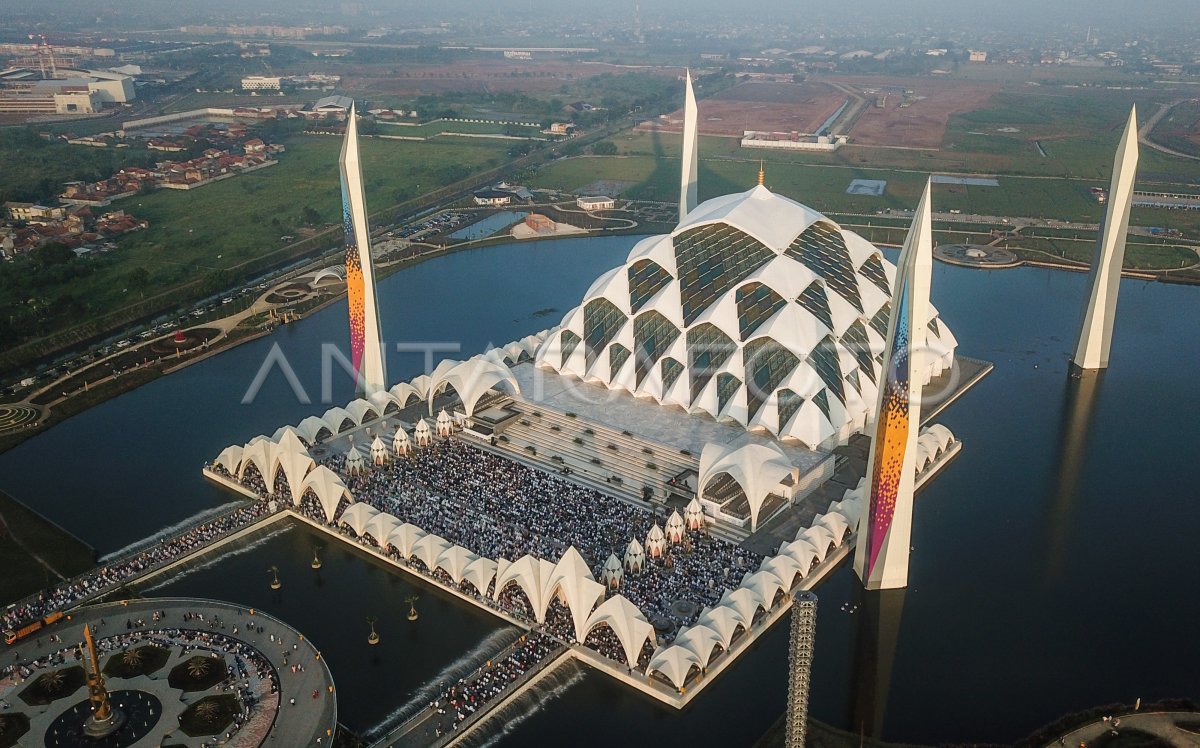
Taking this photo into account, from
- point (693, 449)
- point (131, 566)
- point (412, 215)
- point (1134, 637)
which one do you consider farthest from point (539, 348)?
point (412, 215)

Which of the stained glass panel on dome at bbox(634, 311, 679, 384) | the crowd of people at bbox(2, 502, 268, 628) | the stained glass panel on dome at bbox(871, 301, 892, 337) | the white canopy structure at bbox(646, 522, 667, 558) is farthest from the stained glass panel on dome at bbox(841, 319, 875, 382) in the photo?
the crowd of people at bbox(2, 502, 268, 628)

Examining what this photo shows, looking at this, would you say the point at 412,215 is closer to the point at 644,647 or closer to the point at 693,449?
the point at 693,449

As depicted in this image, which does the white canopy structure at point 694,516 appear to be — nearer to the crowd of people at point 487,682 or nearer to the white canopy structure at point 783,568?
the white canopy structure at point 783,568

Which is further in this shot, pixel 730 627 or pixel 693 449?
pixel 693 449

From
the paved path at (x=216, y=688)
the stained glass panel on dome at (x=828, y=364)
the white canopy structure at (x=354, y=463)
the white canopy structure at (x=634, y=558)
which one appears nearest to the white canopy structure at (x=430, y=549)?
the paved path at (x=216, y=688)

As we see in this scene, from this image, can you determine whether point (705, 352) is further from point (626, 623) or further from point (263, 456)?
point (263, 456)

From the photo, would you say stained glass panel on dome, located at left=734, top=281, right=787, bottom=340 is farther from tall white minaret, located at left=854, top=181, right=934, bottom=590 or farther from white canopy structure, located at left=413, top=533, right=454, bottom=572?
white canopy structure, located at left=413, top=533, right=454, bottom=572

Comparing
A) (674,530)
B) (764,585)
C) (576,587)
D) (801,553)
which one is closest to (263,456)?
(576,587)

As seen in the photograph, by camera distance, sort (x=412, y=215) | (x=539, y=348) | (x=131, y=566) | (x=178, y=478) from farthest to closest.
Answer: (x=412, y=215), (x=539, y=348), (x=178, y=478), (x=131, y=566)
